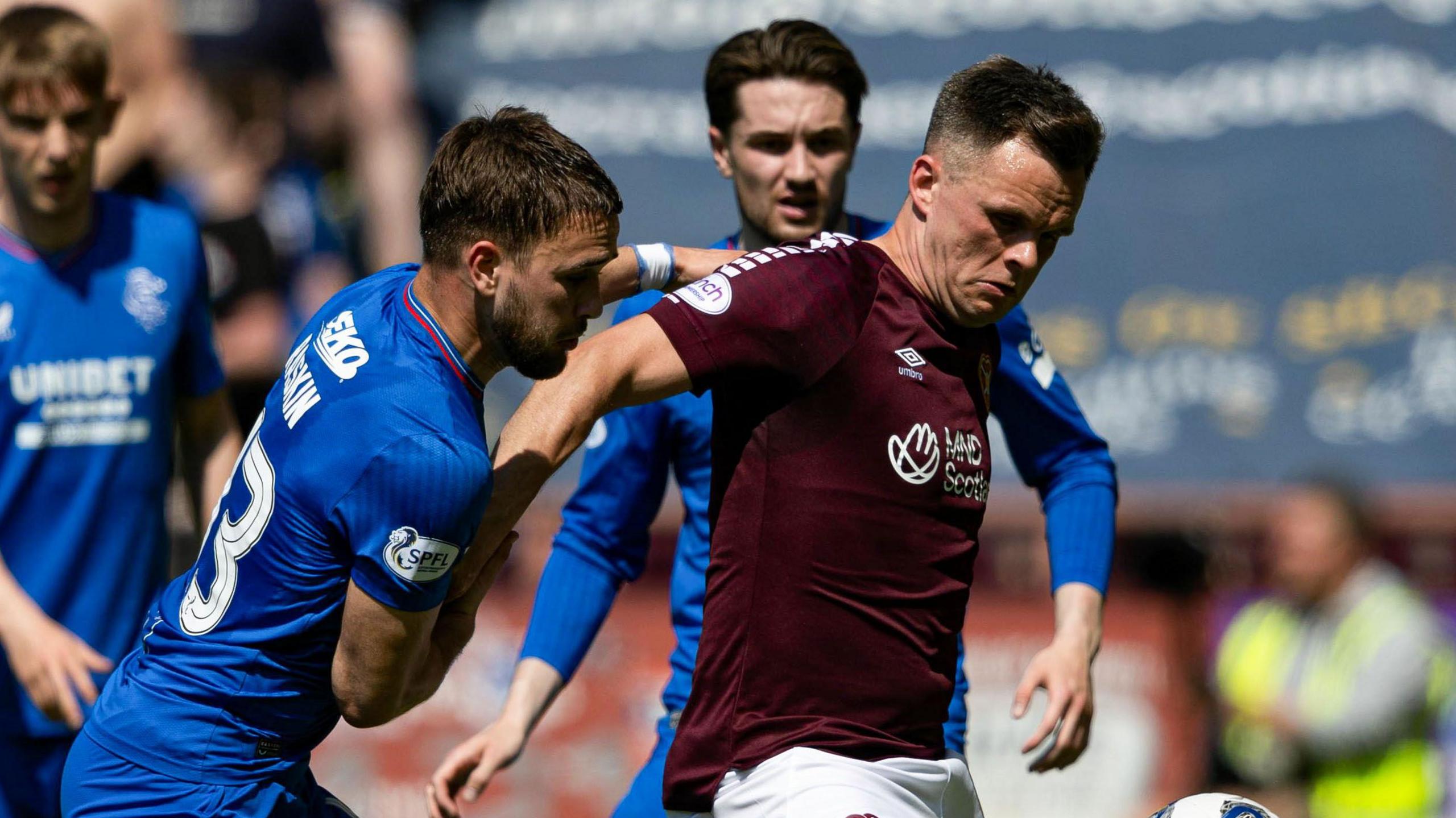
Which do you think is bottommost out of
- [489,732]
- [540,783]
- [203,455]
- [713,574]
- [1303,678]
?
[540,783]

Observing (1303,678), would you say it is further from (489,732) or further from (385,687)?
(385,687)

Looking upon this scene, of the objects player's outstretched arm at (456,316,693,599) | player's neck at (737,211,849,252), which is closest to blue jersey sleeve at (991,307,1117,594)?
player's neck at (737,211,849,252)

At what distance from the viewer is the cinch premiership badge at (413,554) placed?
2889mm

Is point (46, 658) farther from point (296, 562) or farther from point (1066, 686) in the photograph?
point (1066, 686)

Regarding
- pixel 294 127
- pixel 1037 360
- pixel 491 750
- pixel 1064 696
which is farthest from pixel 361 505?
pixel 294 127

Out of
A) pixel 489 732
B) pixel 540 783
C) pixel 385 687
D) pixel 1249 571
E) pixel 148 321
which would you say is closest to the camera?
pixel 385 687

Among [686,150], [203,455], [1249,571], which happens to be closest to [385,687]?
[203,455]

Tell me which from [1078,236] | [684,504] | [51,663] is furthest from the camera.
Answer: [1078,236]

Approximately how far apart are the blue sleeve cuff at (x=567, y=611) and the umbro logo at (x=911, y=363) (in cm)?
137

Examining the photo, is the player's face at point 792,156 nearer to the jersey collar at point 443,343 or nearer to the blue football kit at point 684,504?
the blue football kit at point 684,504

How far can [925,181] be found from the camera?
3.33 m

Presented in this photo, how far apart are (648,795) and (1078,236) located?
6.03 metres

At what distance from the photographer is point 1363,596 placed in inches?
299

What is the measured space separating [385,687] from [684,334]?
0.85m
